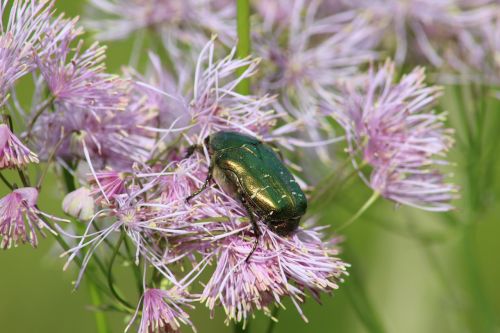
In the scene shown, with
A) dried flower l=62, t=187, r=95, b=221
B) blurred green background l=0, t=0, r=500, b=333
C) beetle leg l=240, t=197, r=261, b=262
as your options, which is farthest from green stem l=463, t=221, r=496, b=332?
dried flower l=62, t=187, r=95, b=221

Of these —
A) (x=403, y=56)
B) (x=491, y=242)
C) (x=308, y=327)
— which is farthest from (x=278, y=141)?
(x=491, y=242)

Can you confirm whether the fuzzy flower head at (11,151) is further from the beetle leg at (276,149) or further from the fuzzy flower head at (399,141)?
the fuzzy flower head at (399,141)

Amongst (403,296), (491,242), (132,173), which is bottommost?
(403,296)

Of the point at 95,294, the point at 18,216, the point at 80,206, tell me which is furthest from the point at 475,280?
the point at 18,216

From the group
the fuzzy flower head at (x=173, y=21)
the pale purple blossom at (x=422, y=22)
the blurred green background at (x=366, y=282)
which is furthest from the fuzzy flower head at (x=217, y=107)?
the blurred green background at (x=366, y=282)

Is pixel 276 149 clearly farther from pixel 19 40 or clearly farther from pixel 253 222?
pixel 19 40

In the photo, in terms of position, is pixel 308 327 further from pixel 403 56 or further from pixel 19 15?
pixel 19 15

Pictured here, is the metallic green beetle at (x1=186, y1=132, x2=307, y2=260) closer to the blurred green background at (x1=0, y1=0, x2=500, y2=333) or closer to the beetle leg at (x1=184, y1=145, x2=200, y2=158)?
the beetle leg at (x1=184, y1=145, x2=200, y2=158)
